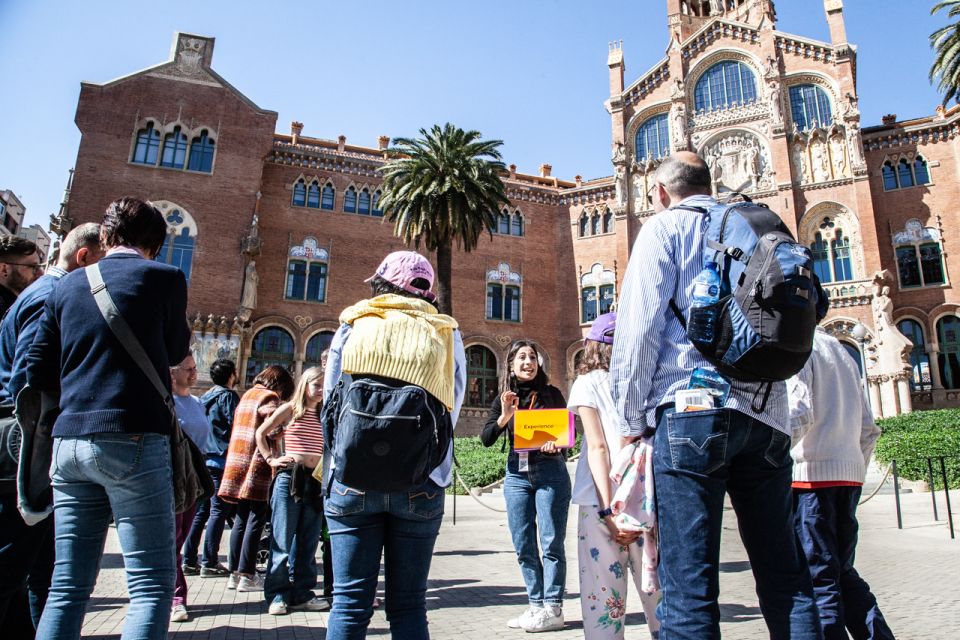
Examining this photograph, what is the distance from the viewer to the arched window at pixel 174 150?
29328 mm

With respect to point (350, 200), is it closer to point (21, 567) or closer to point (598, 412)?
point (598, 412)

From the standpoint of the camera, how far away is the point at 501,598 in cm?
564

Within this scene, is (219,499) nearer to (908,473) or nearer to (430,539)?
(430,539)

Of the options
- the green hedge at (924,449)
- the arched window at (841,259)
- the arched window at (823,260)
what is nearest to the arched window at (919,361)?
the arched window at (841,259)

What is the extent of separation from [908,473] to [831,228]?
18.2m

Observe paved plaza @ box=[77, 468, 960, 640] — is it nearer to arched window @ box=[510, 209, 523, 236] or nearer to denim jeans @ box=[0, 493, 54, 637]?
denim jeans @ box=[0, 493, 54, 637]

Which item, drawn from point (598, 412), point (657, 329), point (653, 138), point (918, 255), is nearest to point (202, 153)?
point (653, 138)

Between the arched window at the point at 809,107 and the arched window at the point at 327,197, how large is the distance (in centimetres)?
2374

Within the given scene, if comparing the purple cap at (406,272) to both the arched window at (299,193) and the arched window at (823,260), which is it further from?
the arched window at (299,193)

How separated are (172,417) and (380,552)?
116cm

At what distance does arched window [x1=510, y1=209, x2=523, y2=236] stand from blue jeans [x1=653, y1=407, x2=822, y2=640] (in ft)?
111

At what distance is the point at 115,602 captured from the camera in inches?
213

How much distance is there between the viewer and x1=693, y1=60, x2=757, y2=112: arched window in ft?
108

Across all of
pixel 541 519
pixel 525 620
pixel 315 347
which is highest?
pixel 315 347
